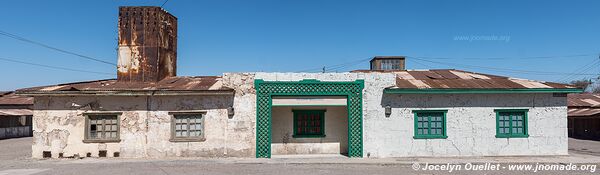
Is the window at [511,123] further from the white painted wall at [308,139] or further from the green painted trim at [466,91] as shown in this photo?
the white painted wall at [308,139]

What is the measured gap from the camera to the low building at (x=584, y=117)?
26.0 meters

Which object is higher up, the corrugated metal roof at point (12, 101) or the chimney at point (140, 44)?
→ the chimney at point (140, 44)

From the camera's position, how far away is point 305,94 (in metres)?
14.4

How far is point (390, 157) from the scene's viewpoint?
14391 millimetres

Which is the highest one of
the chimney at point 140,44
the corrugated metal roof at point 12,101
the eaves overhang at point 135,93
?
the chimney at point 140,44

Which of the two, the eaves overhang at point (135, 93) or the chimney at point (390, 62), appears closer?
the eaves overhang at point (135, 93)

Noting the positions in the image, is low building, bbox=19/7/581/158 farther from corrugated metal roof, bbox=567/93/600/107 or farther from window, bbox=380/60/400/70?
corrugated metal roof, bbox=567/93/600/107

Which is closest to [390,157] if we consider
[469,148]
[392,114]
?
[392,114]

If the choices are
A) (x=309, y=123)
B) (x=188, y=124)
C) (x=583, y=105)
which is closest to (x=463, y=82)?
(x=309, y=123)

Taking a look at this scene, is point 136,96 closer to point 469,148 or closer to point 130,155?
point 130,155

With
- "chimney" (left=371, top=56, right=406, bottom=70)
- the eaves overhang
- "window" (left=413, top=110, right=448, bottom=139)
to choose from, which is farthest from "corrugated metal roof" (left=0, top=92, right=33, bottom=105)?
"window" (left=413, top=110, right=448, bottom=139)

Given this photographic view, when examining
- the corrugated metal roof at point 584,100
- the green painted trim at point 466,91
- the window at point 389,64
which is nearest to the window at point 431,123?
the green painted trim at point 466,91

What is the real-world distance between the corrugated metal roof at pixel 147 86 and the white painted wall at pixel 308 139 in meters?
2.38

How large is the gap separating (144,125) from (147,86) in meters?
1.45
